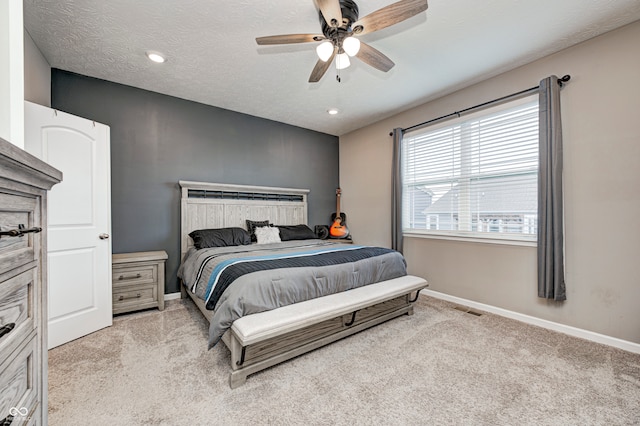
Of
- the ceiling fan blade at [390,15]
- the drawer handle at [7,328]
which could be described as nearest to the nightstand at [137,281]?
the drawer handle at [7,328]

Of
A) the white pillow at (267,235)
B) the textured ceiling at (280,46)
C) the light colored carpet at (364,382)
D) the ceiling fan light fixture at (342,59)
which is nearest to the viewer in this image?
the light colored carpet at (364,382)

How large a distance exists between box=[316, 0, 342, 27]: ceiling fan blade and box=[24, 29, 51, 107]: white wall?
8.28 feet

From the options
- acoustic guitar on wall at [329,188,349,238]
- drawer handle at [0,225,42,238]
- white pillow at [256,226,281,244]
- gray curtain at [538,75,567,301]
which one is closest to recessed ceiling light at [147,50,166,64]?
white pillow at [256,226,281,244]

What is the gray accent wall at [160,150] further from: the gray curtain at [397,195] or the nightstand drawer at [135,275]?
the gray curtain at [397,195]

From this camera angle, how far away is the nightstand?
286 centimetres

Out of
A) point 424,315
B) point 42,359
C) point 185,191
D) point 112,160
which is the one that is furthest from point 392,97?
point 42,359

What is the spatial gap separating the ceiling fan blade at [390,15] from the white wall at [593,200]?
1983mm

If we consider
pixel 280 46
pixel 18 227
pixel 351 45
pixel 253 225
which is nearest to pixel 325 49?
pixel 351 45

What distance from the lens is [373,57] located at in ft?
7.16

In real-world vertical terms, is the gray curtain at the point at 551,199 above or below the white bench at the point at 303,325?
above

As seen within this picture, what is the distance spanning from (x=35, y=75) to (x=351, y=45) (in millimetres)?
2922

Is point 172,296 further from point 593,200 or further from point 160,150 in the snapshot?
point 593,200

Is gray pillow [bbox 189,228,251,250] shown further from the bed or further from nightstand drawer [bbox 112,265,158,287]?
nightstand drawer [bbox 112,265,158,287]

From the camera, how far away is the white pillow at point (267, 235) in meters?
3.75
